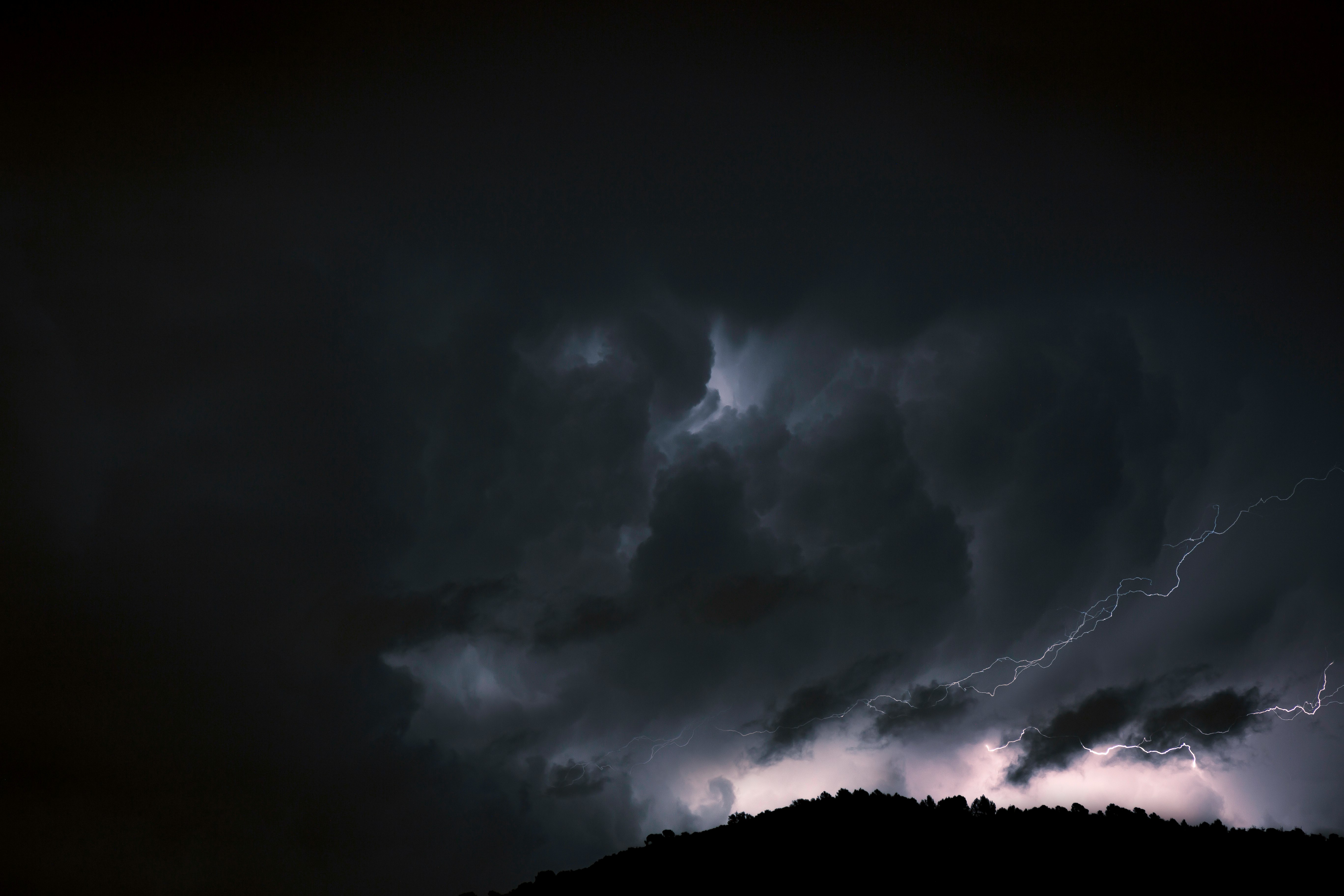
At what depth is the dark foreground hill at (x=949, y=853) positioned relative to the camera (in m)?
22.1

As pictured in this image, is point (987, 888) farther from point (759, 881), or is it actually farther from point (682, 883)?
point (682, 883)

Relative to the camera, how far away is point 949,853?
1015 inches

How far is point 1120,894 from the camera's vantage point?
68.6 feet

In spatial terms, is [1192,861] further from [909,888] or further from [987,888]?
[909,888]

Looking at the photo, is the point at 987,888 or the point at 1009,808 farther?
the point at 1009,808

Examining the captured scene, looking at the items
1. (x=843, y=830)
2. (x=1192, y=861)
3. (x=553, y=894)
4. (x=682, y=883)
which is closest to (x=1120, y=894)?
(x=1192, y=861)

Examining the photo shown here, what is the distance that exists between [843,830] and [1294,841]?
1476cm

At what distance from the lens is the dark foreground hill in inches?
870

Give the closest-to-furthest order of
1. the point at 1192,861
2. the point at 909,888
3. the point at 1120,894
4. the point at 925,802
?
the point at 1120,894 < the point at 1192,861 < the point at 909,888 < the point at 925,802

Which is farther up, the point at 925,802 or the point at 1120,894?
the point at 925,802

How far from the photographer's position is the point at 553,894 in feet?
115

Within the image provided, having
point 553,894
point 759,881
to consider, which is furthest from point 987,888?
point 553,894

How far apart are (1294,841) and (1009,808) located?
9225 millimetres

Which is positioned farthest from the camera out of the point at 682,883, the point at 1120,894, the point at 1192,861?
the point at 682,883
